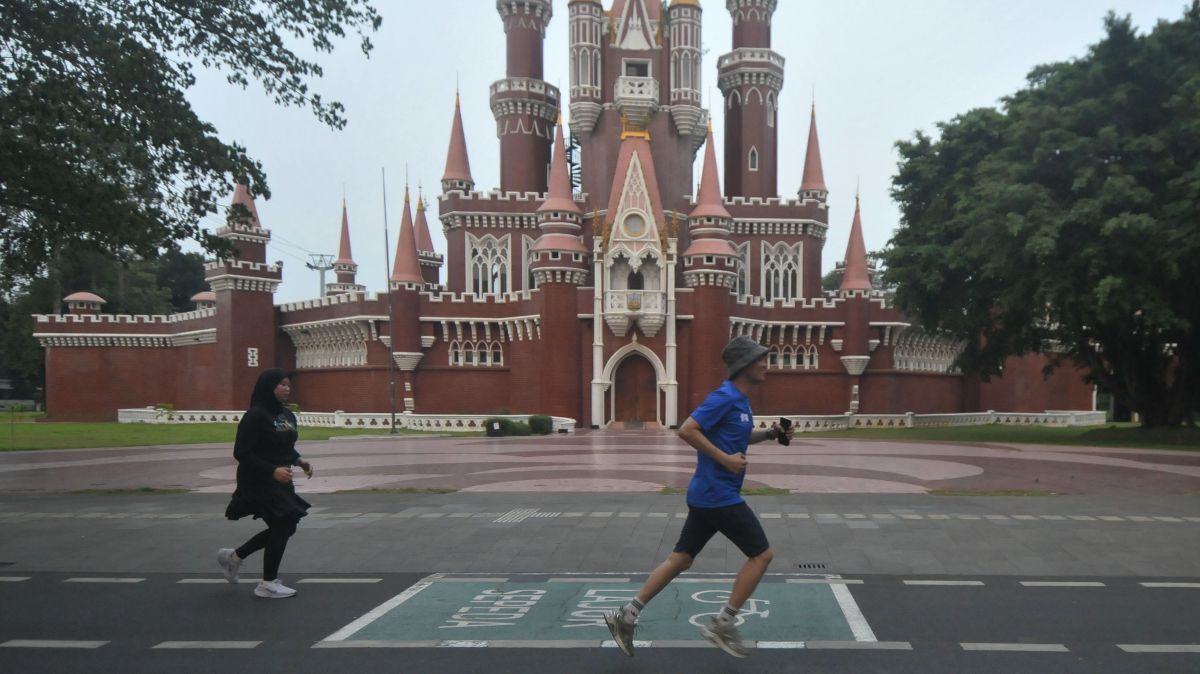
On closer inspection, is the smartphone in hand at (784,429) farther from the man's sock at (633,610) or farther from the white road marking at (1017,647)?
the white road marking at (1017,647)

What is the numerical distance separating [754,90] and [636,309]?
20.1 meters

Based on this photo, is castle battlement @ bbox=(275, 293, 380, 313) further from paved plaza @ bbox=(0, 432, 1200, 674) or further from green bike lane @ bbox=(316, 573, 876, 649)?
green bike lane @ bbox=(316, 573, 876, 649)

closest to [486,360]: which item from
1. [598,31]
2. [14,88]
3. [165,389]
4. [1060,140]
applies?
[598,31]

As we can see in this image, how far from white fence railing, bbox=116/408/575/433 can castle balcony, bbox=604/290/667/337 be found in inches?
214

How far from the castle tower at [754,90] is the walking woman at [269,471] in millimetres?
48274

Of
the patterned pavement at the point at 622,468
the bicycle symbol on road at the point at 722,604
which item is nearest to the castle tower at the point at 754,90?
the patterned pavement at the point at 622,468

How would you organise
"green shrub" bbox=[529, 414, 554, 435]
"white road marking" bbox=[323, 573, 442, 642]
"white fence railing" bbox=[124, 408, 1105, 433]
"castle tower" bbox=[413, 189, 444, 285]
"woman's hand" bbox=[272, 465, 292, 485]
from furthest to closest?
"castle tower" bbox=[413, 189, 444, 285]
"white fence railing" bbox=[124, 408, 1105, 433]
"green shrub" bbox=[529, 414, 554, 435]
"woman's hand" bbox=[272, 465, 292, 485]
"white road marking" bbox=[323, 573, 442, 642]

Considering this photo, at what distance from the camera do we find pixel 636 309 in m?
41.5

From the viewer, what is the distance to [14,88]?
12.9 metres

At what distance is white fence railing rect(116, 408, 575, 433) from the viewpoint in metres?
42.4

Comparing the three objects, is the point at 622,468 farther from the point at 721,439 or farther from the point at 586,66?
the point at 586,66

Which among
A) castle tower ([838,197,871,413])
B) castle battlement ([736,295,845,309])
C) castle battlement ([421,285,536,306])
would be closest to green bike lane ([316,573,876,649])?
castle battlement ([421,285,536,306])

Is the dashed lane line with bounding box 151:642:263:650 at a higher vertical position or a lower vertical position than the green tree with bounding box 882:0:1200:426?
lower

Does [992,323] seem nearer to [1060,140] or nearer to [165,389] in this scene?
[1060,140]
